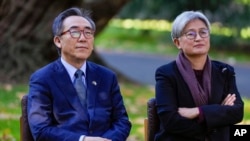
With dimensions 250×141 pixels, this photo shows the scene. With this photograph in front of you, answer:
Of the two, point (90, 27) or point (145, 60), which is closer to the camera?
point (90, 27)

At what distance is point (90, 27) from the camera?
486 centimetres

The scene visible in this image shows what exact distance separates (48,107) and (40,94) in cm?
10

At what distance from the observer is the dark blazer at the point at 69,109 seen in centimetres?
465

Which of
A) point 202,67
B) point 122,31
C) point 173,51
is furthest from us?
point 122,31

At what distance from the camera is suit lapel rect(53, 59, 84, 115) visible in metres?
4.73

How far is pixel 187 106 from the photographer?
4902 millimetres

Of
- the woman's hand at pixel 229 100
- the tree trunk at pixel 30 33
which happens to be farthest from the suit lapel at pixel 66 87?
the tree trunk at pixel 30 33

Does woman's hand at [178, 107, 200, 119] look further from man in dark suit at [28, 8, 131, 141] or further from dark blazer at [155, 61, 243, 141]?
man in dark suit at [28, 8, 131, 141]

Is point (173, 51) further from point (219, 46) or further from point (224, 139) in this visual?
point (224, 139)

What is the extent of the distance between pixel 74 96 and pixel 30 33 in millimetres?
7731

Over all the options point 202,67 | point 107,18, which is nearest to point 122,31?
point 107,18

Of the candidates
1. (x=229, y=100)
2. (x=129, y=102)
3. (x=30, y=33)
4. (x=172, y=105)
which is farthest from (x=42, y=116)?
(x=30, y=33)

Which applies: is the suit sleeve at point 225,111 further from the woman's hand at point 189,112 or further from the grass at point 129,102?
the grass at point 129,102

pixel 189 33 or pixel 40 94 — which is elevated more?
pixel 189 33
